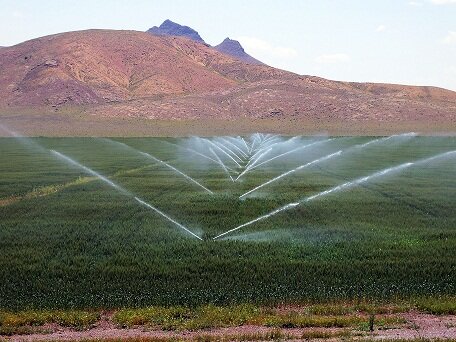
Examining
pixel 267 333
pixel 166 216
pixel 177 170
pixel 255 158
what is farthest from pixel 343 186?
pixel 267 333

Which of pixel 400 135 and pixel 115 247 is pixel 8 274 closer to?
pixel 115 247

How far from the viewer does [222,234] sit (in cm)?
3325

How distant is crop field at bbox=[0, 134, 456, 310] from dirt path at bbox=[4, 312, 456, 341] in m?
2.58

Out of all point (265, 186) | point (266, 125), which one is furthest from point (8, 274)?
point (266, 125)

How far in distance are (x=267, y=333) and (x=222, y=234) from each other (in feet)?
51.2

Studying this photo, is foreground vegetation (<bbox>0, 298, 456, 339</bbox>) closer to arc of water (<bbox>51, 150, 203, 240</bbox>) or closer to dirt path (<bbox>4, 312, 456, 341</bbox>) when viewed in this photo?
dirt path (<bbox>4, 312, 456, 341</bbox>)

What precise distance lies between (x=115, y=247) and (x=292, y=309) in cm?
1161

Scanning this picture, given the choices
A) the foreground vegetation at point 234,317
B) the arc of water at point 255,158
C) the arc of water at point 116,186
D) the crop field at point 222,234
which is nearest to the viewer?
the foreground vegetation at point 234,317

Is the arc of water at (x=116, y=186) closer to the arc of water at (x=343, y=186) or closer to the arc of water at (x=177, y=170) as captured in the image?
the arc of water at (x=343, y=186)

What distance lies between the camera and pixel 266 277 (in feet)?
Answer: 81.1

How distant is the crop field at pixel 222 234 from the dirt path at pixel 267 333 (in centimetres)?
258

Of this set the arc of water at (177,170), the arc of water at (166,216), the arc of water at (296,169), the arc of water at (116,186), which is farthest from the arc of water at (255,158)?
the arc of water at (166,216)

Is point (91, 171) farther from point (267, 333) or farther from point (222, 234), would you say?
point (267, 333)

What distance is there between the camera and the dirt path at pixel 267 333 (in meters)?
17.6
